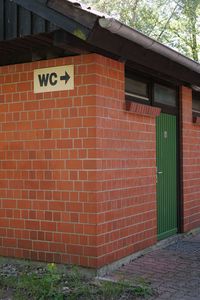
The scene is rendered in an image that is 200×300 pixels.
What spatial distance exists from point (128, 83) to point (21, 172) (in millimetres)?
1976

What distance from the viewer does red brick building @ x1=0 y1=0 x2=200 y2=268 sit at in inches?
227

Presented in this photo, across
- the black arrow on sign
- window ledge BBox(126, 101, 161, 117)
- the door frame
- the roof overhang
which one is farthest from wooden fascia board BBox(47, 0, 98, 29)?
the door frame

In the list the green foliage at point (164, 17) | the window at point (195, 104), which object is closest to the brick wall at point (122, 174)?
the window at point (195, 104)

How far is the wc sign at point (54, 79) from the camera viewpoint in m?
6.10

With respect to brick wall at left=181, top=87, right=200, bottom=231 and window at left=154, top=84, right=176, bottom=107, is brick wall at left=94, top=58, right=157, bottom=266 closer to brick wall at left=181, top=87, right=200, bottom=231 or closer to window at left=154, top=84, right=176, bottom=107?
window at left=154, top=84, right=176, bottom=107

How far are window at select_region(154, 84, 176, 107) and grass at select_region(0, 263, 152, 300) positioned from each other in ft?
10.8

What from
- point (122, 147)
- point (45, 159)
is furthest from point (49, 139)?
point (122, 147)

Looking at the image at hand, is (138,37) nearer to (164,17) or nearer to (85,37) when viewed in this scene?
(85,37)

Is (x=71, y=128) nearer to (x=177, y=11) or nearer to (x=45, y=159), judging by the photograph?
(x=45, y=159)

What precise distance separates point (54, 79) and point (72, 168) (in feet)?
3.84

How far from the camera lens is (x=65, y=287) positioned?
17.9 feet

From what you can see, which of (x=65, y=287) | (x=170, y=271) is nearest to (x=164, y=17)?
(x=170, y=271)

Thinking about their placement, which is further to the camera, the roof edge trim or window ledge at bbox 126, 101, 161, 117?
window ledge at bbox 126, 101, 161, 117

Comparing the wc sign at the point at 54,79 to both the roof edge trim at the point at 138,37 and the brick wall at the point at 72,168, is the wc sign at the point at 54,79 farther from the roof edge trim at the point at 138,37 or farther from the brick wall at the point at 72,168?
the roof edge trim at the point at 138,37
